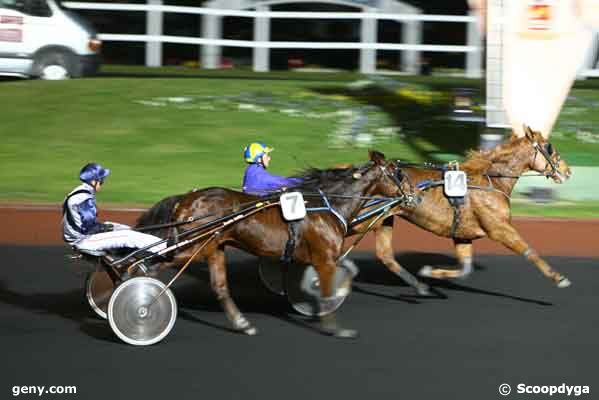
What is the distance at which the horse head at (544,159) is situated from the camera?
31.9 ft

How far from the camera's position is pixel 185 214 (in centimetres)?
804

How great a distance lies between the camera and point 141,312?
764cm

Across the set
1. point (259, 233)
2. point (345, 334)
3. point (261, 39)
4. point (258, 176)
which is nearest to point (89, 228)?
point (259, 233)

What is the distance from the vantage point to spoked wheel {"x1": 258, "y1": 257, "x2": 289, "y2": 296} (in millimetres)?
9266

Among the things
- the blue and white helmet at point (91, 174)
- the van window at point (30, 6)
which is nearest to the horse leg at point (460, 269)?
the blue and white helmet at point (91, 174)

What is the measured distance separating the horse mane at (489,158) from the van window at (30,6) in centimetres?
1069

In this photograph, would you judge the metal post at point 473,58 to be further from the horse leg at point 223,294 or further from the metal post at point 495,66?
the horse leg at point 223,294

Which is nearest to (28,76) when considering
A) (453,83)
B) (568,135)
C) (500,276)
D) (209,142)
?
(209,142)

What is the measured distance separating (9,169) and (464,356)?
7753mm

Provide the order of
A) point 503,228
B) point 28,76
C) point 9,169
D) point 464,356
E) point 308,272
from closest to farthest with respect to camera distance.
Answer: point 464,356, point 308,272, point 503,228, point 9,169, point 28,76

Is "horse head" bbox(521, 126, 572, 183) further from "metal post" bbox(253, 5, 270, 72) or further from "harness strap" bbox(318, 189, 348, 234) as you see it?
"metal post" bbox(253, 5, 270, 72)

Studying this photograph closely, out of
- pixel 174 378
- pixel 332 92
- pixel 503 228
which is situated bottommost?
pixel 174 378

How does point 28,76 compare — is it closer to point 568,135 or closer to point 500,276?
point 568,135

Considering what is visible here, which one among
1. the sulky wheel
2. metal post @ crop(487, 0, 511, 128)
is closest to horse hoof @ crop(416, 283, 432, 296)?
the sulky wheel
